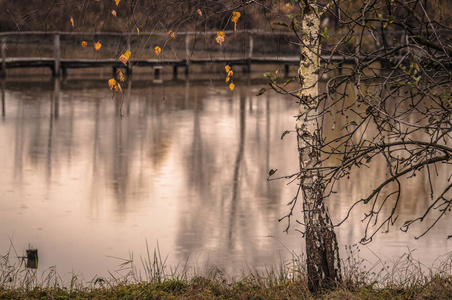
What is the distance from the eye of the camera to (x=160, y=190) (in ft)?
39.3

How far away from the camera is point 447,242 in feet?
A: 30.3

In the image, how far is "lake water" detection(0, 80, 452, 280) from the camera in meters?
9.04

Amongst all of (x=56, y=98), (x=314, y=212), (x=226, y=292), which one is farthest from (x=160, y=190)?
(x=56, y=98)

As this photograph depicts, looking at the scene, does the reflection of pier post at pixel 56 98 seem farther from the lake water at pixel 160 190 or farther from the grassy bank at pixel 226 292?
the grassy bank at pixel 226 292

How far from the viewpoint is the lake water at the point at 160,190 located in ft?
29.7

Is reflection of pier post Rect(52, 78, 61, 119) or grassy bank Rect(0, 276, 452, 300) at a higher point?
reflection of pier post Rect(52, 78, 61, 119)

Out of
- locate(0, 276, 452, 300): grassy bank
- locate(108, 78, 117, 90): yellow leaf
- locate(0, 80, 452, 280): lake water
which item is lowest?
locate(0, 276, 452, 300): grassy bank

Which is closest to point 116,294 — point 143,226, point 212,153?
point 143,226

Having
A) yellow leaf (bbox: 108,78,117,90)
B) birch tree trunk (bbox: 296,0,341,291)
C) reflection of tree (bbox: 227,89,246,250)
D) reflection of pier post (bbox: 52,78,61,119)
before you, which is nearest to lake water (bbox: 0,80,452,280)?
reflection of tree (bbox: 227,89,246,250)

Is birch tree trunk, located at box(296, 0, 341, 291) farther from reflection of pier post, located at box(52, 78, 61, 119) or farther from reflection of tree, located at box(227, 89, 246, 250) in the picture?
reflection of pier post, located at box(52, 78, 61, 119)

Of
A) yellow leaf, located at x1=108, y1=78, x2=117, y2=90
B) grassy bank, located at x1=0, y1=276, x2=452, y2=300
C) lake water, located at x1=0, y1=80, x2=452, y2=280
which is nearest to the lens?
grassy bank, located at x1=0, y1=276, x2=452, y2=300

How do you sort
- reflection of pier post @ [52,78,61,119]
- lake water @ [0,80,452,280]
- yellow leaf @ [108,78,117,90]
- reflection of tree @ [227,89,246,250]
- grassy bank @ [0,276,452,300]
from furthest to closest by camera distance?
reflection of pier post @ [52,78,61,119] → reflection of tree @ [227,89,246,250] → lake water @ [0,80,452,280] → yellow leaf @ [108,78,117,90] → grassy bank @ [0,276,452,300]

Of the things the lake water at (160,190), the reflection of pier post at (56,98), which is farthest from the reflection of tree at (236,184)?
the reflection of pier post at (56,98)

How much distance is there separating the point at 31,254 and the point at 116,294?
6.97 ft
